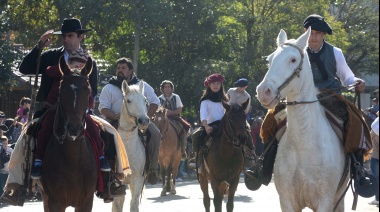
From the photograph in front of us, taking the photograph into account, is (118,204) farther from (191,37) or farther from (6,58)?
(191,37)

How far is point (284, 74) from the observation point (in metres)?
9.43

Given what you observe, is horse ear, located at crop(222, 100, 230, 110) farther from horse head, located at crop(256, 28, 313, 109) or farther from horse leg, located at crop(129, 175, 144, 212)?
horse head, located at crop(256, 28, 313, 109)

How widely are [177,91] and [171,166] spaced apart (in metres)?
16.0

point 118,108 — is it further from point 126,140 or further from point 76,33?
point 76,33

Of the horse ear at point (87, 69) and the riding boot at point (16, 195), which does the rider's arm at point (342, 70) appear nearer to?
the horse ear at point (87, 69)

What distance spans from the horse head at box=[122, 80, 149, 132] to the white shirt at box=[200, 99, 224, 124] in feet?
5.70

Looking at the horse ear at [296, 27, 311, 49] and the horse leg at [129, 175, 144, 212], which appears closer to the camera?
the horse ear at [296, 27, 311, 49]

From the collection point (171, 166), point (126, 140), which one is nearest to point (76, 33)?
point (126, 140)

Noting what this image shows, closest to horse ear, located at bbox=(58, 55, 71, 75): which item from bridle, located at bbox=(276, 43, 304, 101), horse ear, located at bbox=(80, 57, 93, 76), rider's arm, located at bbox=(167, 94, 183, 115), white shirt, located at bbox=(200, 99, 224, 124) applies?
horse ear, located at bbox=(80, 57, 93, 76)

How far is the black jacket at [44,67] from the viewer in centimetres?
1113

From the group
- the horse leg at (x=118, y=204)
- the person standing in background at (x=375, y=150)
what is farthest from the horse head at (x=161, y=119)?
the horse leg at (x=118, y=204)

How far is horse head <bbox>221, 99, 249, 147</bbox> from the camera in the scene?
49.3 ft

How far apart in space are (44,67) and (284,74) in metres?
3.40

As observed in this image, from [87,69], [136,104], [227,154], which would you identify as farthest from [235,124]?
[87,69]
